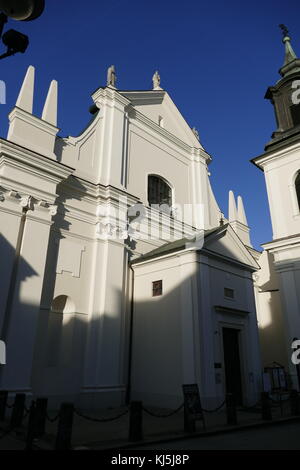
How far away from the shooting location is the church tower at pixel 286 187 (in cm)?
1667

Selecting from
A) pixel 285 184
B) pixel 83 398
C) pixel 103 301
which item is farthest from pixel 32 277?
pixel 285 184

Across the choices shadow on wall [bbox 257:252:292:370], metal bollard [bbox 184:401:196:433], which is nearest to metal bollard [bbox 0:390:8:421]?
metal bollard [bbox 184:401:196:433]

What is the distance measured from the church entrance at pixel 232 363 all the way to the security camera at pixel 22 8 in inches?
447

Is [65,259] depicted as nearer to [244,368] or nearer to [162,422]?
[162,422]

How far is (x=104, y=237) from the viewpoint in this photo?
1314cm

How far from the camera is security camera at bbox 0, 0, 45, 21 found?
3.36 metres

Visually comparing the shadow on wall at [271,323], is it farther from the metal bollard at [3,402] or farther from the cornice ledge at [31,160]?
the metal bollard at [3,402]

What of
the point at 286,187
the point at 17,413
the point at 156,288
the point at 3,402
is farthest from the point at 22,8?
the point at 286,187

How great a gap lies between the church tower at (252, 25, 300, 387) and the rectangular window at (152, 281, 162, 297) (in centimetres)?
752

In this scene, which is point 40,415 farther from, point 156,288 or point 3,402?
point 156,288

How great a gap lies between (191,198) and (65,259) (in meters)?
8.94

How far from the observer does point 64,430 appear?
5.88 meters

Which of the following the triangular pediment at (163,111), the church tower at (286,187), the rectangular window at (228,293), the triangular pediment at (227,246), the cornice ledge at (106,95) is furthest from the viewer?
the triangular pediment at (163,111)

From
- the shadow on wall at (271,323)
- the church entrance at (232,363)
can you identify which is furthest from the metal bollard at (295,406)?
the shadow on wall at (271,323)
